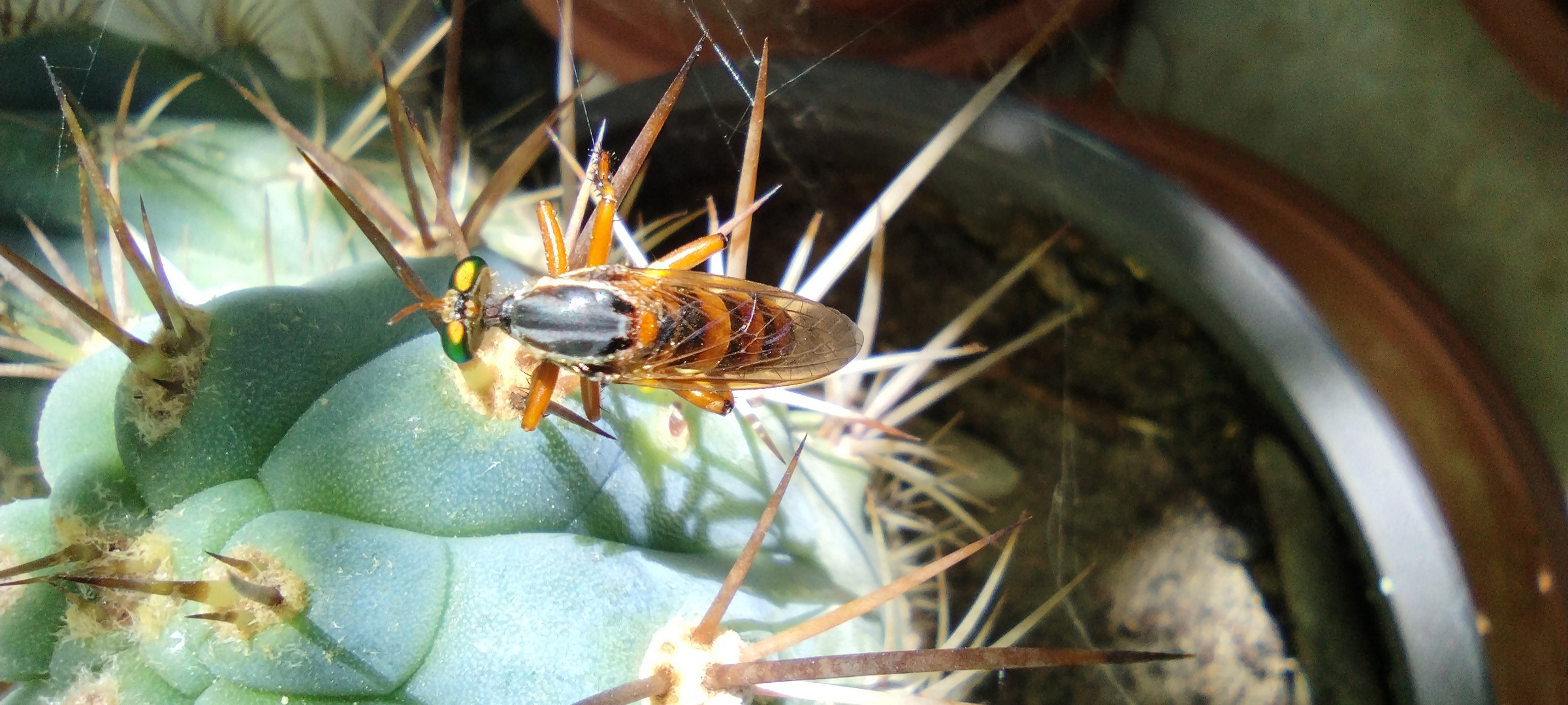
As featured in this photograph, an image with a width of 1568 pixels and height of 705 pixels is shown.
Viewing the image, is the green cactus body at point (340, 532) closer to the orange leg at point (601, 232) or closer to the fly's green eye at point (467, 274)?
the fly's green eye at point (467, 274)

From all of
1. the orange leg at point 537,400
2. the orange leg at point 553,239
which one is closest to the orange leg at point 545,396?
the orange leg at point 537,400

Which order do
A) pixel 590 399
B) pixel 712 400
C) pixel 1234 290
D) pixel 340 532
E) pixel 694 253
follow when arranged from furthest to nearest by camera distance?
pixel 1234 290, pixel 694 253, pixel 712 400, pixel 590 399, pixel 340 532

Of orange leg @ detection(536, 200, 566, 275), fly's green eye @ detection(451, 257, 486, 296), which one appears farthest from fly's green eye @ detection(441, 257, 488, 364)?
orange leg @ detection(536, 200, 566, 275)

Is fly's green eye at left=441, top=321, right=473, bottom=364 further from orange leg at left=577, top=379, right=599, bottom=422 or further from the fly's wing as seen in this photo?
the fly's wing

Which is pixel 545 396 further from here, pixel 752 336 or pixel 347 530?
pixel 752 336

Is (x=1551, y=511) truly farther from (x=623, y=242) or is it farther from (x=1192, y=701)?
(x=623, y=242)

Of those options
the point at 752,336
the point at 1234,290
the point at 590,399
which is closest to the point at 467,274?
the point at 590,399
